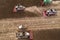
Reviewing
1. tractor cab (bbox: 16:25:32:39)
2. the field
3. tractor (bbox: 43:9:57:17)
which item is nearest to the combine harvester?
tractor cab (bbox: 16:25:32:39)

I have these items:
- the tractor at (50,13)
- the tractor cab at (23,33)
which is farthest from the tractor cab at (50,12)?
the tractor cab at (23,33)

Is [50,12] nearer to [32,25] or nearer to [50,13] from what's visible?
[50,13]

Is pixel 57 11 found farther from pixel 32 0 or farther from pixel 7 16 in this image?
pixel 7 16

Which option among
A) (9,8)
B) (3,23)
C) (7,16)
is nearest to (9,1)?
(9,8)

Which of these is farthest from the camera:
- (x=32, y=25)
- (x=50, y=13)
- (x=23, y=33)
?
(x=50, y=13)

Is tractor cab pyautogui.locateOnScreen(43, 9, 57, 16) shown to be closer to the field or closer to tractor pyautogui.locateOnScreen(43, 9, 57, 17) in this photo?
tractor pyautogui.locateOnScreen(43, 9, 57, 17)

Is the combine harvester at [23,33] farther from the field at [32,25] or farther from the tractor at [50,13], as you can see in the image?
the tractor at [50,13]

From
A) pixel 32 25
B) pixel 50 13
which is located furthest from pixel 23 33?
pixel 50 13

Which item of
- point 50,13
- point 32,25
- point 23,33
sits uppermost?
point 50,13
